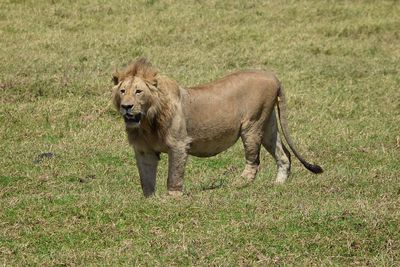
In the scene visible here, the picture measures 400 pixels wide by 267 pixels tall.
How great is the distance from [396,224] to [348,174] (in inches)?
95.3

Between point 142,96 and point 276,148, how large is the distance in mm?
2261

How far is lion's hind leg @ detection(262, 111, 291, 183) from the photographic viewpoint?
9.67m

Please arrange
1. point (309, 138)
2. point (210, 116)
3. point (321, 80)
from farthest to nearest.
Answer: point (321, 80) → point (309, 138) → point (210, 116)

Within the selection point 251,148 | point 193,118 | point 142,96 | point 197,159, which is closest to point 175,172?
point 193,118

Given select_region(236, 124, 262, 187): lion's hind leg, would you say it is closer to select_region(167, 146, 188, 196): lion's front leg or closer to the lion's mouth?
select_region(167, 146, 188, 196): lion's front leg

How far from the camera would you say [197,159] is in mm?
11016

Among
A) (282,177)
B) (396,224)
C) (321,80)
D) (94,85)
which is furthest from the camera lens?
(321,80)

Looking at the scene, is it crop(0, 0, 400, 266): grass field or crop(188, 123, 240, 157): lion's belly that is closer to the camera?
crop(0, 0, 400, 266): grass field

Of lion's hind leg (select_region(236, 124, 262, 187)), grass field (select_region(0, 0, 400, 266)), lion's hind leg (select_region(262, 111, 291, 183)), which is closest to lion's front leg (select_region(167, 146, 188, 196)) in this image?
grass field (select_region(0, 0, 400, 266))

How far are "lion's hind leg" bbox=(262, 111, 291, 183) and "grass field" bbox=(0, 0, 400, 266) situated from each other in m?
0.18

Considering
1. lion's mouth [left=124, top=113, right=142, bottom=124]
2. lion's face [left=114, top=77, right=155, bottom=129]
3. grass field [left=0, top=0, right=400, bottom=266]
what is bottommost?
grass field [left=0, top=0, right=400, bottom=266]

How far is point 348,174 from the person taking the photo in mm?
9141

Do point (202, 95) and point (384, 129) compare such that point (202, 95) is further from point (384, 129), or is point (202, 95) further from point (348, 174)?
point (384, 129)

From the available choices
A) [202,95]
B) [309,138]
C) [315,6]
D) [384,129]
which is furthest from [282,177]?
[315,6]
